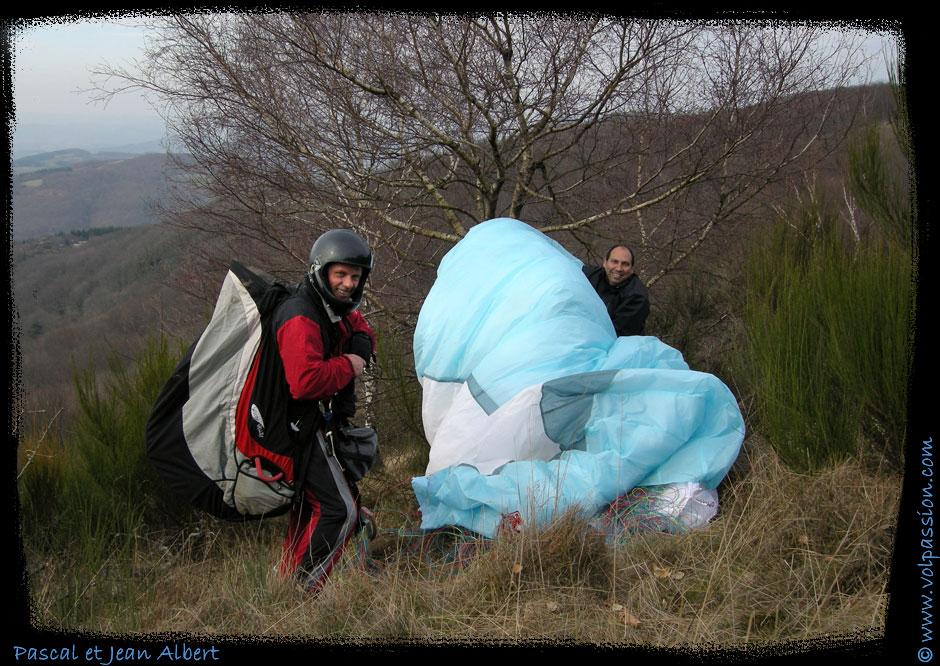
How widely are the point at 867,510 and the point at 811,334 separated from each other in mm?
887

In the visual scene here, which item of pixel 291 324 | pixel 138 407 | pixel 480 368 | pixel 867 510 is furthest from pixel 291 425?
pixel 867 510

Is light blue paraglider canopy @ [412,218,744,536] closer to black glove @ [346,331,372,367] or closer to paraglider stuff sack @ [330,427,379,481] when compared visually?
paraglider stuff sack @ [330,427,379,481]

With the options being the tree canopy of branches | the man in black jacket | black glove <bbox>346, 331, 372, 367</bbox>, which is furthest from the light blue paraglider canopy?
the tree canopy of branches

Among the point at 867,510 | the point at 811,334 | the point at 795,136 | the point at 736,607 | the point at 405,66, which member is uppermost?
the point at 405,66

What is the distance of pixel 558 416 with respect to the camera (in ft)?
9.64

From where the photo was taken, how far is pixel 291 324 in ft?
8.48

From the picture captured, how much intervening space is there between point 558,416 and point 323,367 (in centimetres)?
109

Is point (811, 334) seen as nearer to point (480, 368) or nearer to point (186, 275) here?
point (480, 368)

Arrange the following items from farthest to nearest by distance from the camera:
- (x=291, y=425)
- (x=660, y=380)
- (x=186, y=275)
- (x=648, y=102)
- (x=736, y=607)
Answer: (x=186, y=275)
(x=648, y=102)
(x=660, y=380)
(x=291, y=425)
(x=736, y=607)

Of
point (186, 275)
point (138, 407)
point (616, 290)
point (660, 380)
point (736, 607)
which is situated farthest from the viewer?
point (186, 275)

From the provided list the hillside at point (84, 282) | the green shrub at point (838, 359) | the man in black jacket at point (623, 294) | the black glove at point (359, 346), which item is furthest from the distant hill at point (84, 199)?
the green shrub at point (838, 359)

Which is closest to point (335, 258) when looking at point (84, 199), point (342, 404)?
point (342, 404)

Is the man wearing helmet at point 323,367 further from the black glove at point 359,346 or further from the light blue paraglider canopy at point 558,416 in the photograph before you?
the light blue paraglider canopy at point 558,416

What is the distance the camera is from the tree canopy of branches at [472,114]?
17.3ft
